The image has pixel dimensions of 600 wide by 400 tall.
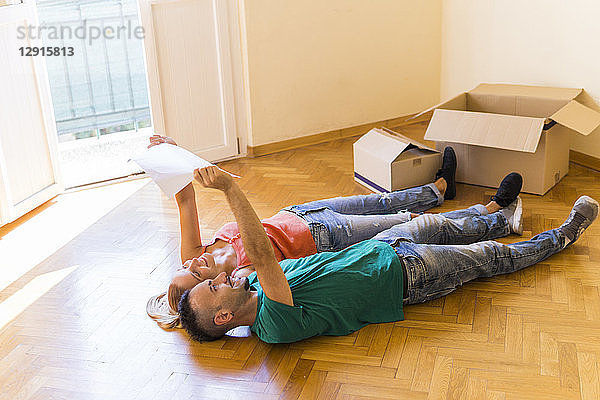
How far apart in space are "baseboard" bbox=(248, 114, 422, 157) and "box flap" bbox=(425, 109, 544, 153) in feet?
3.23

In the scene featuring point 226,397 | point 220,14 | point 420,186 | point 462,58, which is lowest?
point 226,397

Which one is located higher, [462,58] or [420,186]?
[462,58]

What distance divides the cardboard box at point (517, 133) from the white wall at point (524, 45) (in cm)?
17

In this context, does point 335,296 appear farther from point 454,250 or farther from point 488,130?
point 488,130

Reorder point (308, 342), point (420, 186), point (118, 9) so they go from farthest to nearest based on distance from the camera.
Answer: point (118, 9), point (420, 186), point (308, 342)

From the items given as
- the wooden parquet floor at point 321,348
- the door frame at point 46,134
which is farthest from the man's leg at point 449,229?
the door frame at point 46,134

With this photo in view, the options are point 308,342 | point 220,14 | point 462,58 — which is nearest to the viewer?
point 308,342

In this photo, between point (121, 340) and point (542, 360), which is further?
point (121, 340)

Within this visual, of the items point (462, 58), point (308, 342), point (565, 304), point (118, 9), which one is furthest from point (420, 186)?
point (118, 9)

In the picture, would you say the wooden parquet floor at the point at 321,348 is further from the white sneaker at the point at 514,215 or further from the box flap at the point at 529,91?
the box flap at the point at 529,91

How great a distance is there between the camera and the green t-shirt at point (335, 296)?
7.19 ft

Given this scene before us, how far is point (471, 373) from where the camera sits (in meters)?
2.09

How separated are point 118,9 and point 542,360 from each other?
3.44 m

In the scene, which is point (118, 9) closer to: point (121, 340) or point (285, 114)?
point (285, 114)
